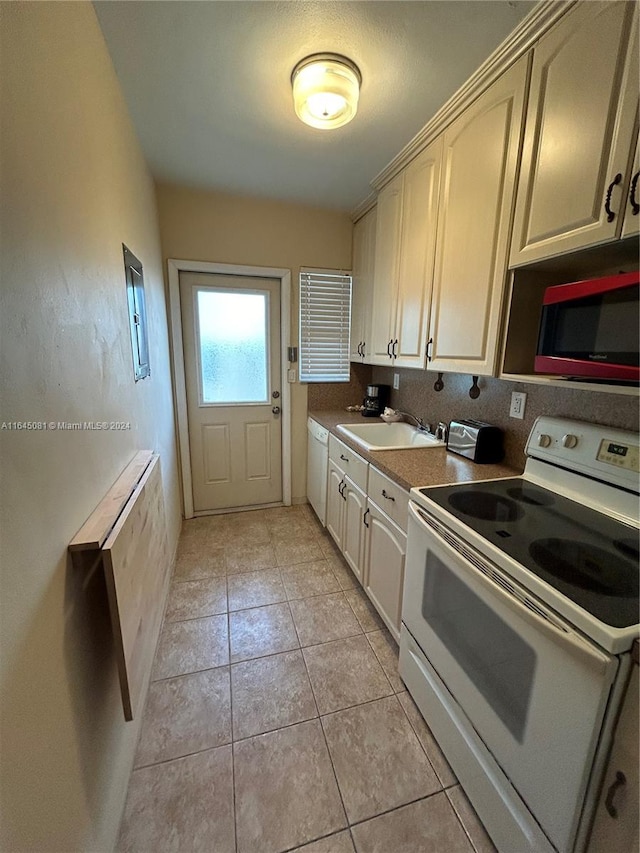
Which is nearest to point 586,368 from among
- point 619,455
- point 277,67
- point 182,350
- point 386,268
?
point 619,455

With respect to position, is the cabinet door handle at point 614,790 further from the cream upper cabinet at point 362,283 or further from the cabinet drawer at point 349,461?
the cream upper cabinet at point 362,283

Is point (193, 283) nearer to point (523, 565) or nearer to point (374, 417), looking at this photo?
point (374, 417)

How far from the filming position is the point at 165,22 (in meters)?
1.23

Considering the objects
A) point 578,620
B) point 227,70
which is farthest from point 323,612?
point 227,70

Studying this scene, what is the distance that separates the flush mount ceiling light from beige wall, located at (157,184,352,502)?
1277 mm

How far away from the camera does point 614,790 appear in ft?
2.45

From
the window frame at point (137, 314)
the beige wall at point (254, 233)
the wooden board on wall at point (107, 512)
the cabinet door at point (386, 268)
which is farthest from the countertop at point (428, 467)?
the beige wall at point (254, 233)

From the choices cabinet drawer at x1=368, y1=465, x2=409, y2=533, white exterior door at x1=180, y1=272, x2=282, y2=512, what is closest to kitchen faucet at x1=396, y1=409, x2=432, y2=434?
cabinet drawer at x1=368, y1=465, x2=409, y2=533

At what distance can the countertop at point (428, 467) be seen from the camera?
4.93 ft

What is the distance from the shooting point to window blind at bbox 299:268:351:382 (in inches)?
114

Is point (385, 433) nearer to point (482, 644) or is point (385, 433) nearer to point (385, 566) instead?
point (385, 566)

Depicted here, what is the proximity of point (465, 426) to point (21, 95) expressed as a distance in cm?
189

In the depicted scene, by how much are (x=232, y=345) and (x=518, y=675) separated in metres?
2.69

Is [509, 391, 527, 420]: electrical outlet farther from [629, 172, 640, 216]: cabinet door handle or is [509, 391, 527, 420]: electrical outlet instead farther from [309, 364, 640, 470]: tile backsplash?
[629, 172, 640, 216]: cabinet door handle
